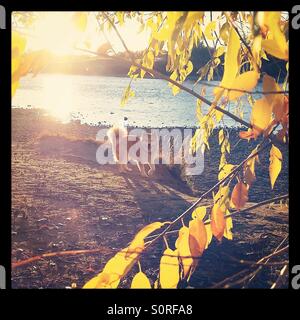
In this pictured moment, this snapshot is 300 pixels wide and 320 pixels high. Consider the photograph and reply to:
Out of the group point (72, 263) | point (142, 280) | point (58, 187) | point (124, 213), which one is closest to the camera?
point (142, 280)

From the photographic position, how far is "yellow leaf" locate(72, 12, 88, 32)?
0.60 meters

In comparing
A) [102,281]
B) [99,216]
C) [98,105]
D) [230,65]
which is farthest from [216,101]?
[98,105]

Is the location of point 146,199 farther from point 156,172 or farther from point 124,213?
point 156,172

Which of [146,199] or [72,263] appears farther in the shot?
[146,199]

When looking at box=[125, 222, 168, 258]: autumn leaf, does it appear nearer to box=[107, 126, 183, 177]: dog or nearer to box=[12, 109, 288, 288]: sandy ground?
box=[12, 109, 288, 288]: sandy ground

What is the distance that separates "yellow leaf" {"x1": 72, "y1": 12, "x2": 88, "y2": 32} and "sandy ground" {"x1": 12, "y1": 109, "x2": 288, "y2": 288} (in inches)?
22.7

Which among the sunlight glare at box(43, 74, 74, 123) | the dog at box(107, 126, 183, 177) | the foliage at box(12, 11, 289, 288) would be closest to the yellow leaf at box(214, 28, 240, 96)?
the foliage at box(12, 11, 289, 288)

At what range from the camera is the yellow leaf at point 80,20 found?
0.60m

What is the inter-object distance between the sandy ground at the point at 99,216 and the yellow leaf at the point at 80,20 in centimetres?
58

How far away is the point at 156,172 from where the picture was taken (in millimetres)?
5133

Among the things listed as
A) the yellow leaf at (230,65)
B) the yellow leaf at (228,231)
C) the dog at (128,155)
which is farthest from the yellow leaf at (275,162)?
the dog at (128,155)

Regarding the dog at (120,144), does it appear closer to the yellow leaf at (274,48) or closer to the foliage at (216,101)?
the foliage at (216,101)
